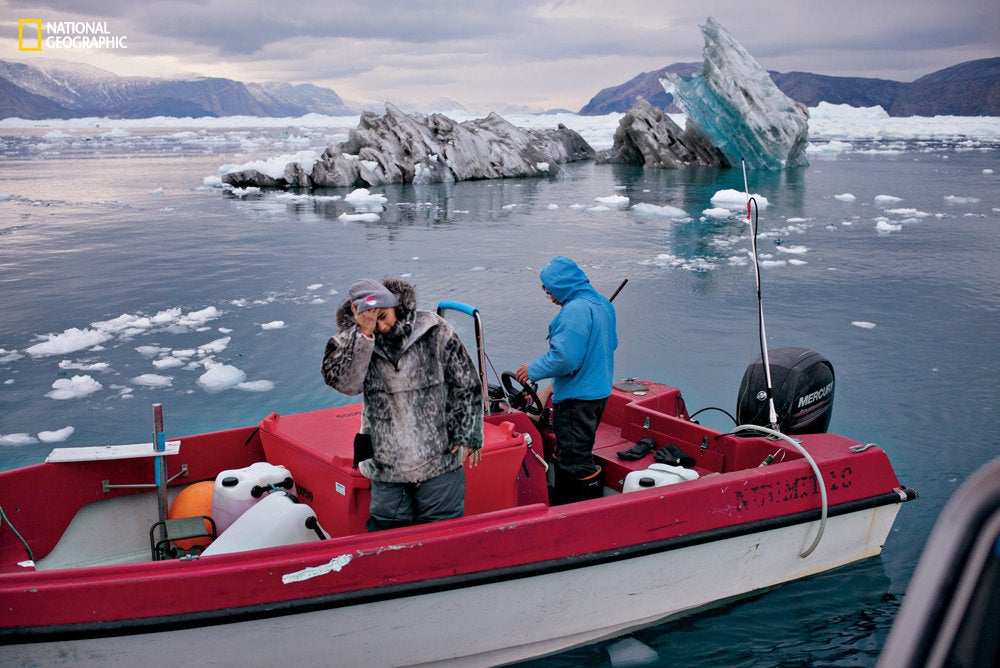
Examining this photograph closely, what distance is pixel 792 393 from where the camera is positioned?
16.6ft

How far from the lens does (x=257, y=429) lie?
4.77 metres

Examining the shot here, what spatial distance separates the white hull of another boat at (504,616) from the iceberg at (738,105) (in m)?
26.1

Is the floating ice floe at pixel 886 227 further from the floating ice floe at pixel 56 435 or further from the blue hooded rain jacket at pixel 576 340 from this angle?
the floating ice floe at pixel 56 435

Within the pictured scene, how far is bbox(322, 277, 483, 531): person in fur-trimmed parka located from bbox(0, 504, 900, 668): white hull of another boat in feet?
1.57

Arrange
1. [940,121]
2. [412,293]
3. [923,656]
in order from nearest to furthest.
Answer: [923,656] → [412,293] → [940,121]

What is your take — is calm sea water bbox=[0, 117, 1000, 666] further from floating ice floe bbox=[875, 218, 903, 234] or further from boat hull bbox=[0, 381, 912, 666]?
boat hull bbox=[0, 381, 912, 666]

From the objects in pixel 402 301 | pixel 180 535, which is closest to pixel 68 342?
pixel 180 535

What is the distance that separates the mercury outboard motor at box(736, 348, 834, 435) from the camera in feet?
16.7

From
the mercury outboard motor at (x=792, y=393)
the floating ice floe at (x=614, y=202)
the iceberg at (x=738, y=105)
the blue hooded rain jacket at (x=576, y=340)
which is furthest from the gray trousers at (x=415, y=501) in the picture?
the iceberg at (x=738, y=105)

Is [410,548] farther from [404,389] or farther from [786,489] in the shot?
[786,489]

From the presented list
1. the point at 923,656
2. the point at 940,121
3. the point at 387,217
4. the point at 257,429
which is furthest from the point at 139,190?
the point at 940,121

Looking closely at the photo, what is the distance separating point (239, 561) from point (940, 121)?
9618cm

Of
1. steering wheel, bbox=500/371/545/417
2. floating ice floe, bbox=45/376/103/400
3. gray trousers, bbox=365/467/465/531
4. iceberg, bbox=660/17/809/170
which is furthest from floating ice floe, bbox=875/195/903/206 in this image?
gray trousers, bbox=365/467/465/531

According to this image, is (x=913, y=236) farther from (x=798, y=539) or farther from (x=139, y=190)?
(x=139, y=190)
